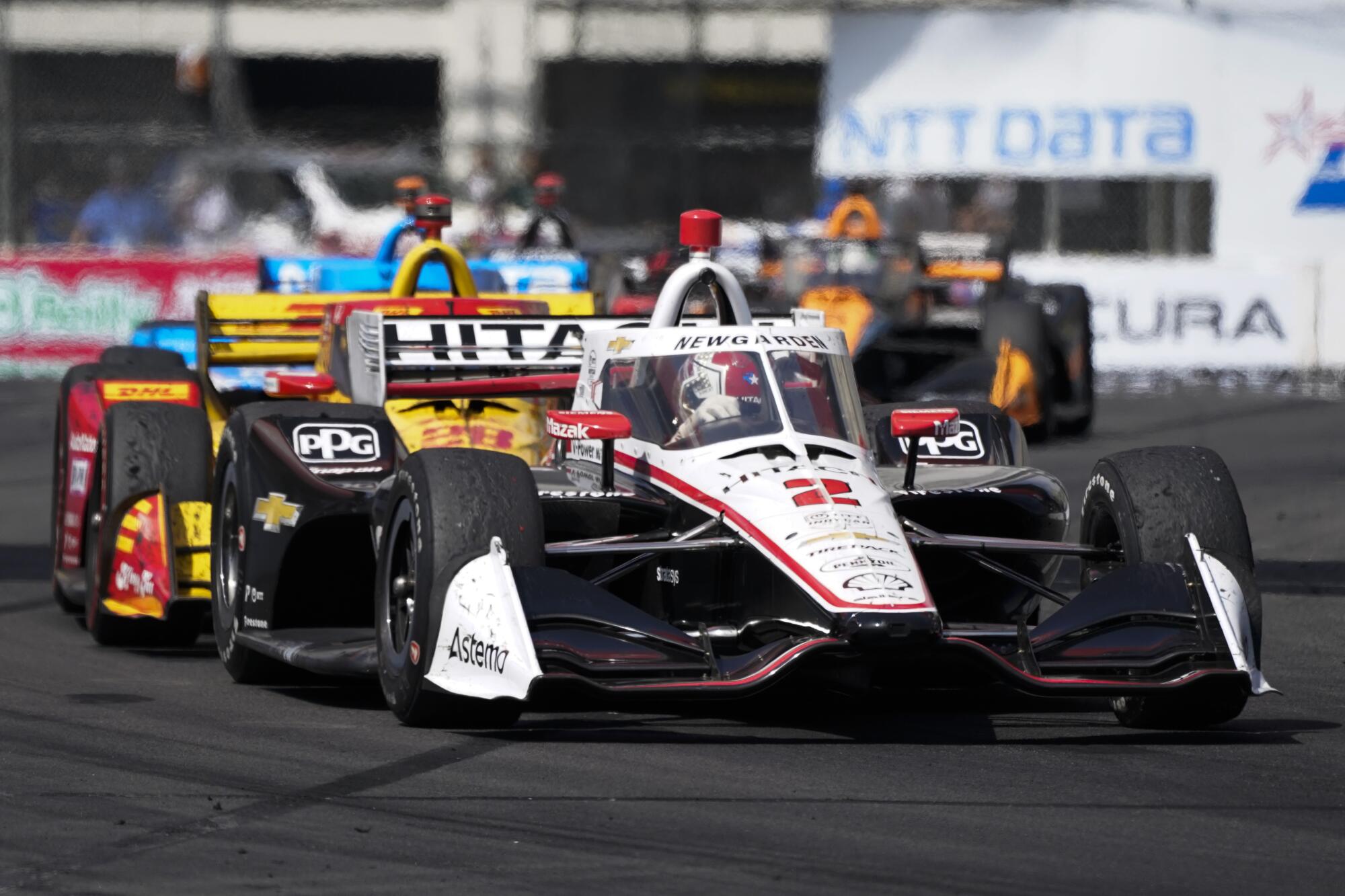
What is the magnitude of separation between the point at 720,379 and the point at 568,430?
20.5 inches

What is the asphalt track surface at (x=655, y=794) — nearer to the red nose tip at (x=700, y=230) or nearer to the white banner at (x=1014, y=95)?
the red nose tip at (x=700, y=230)

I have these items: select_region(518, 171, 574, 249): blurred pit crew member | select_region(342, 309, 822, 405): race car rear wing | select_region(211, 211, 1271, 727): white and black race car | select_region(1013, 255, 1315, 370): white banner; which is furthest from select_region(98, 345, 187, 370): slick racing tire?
select_region(1013, 255, 1315, 370): white banner

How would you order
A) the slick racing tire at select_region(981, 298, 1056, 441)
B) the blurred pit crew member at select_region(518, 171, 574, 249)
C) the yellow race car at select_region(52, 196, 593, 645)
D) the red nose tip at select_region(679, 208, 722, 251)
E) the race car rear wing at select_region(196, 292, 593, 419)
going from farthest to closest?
the blurred pit crew member at select_region(518, 171, 574, 249)
the slick racing tire at select_region(981, 298, 1056, 441)
the race car rear wing at select_region(196, 292, 593, 419)
the yellow race car at select_region(52, 196, 593, 645)
the red nose tip at select_region(679, 208, 722, 251)

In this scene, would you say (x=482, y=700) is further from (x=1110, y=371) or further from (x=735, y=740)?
(x=1110, y=371)

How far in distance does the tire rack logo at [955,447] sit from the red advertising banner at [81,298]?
15.1m

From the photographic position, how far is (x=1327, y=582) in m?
10.9

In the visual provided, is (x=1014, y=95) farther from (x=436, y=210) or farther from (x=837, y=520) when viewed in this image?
(x=837, y=520)

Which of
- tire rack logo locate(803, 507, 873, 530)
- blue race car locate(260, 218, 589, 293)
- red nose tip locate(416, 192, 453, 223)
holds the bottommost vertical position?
tire rack logo locate(803, 507, 873, 530)

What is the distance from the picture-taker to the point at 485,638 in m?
6.60

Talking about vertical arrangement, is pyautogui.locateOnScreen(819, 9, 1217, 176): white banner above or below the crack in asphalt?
above

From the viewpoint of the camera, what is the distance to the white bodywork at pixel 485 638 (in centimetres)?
650

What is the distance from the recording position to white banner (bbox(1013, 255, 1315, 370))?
72.4 feet

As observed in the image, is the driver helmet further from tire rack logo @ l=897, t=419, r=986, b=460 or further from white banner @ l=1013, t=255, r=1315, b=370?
white banner @ l=1013, t=255, r=1315, b=370

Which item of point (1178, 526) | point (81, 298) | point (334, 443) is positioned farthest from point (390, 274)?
point (81, 298)
